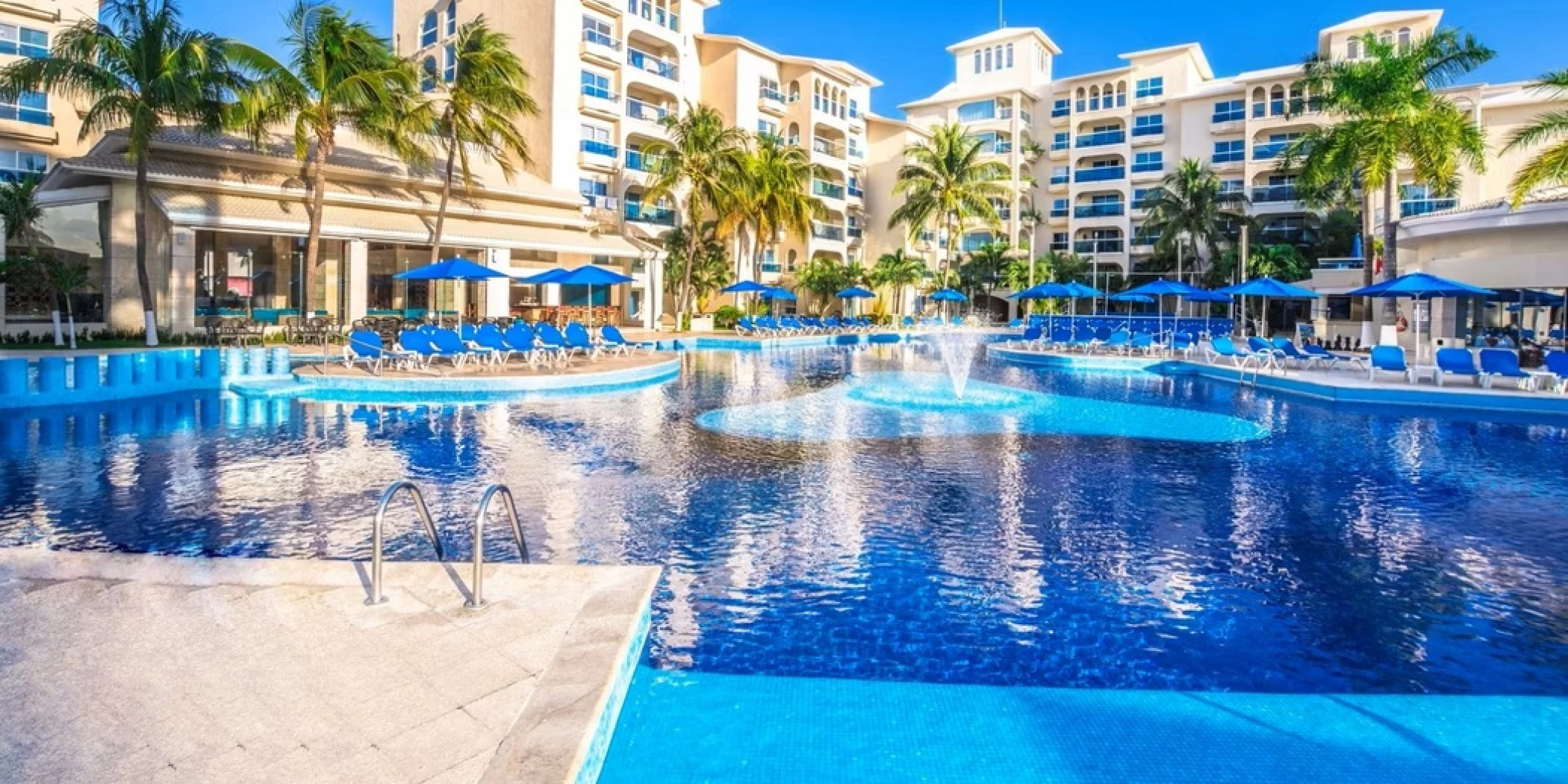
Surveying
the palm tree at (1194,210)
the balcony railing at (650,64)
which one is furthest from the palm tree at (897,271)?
the balcony railing at (650,64)

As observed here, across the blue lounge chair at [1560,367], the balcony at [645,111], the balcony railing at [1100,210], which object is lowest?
the blue lounge chair at [1560,367]

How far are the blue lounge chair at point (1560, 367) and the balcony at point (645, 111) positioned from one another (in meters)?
33.7

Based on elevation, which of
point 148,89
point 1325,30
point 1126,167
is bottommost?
point 148,89

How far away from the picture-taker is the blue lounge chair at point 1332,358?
21.9 m

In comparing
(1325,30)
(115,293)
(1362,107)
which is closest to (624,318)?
(115,293)

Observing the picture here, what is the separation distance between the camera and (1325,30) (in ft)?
159

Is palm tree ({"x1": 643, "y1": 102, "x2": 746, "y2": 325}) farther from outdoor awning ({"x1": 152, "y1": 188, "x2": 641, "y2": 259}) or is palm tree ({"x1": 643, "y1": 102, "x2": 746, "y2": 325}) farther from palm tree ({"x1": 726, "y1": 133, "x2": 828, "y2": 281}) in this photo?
outdoor awning ({"x1": 152, "y1": 188, "x2": 641, "y2": 259})

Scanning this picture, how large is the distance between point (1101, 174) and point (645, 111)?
2983cm

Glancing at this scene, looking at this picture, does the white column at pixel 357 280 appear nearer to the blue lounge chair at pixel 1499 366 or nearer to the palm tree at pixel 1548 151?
the blue lounge chair at pixel 1499 366

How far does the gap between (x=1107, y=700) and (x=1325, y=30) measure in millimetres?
54766

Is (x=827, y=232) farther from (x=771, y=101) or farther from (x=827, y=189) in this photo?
(x=771, y=101)

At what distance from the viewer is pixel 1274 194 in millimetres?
48969

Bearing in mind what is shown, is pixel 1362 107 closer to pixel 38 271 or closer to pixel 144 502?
pixel 144 502

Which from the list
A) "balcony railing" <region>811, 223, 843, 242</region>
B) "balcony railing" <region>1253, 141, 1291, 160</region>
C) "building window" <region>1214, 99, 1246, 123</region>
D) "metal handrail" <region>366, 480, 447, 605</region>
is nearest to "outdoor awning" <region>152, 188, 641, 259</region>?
"balcony railing" <region>811, 223, 843, 242</region>
